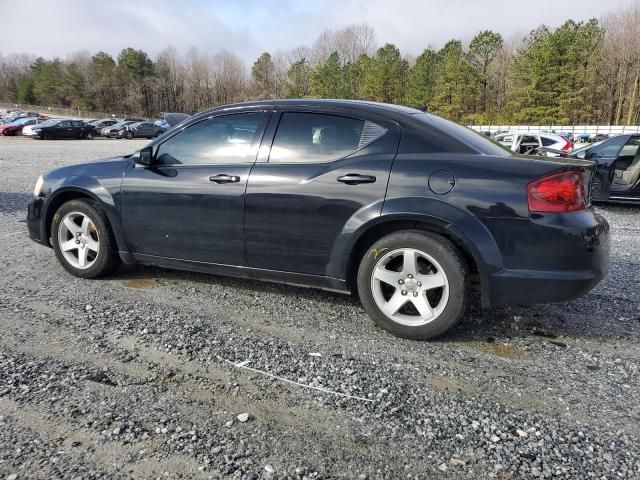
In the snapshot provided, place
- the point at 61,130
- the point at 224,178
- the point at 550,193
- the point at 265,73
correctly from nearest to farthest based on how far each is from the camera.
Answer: the point at 550,193
the point at 224,178
the point at 61,130
the point at 265,73

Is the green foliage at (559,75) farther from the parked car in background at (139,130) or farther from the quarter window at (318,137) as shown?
the quarter window at (318,137)

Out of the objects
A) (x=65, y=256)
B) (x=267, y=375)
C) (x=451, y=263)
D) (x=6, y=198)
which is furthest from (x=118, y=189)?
(x=6, y=198)

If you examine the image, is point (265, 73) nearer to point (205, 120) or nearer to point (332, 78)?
point (332, 78)

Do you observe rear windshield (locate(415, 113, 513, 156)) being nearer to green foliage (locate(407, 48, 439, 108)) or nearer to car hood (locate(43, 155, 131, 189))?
car hood (locate(43, 155, 131, 189))

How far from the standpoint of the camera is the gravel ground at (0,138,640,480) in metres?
2.12

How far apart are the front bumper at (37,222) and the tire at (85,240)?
0.12 metres

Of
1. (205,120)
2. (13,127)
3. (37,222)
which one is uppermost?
(13,127)

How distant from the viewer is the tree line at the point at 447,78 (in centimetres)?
5059

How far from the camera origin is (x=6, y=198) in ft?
29.2

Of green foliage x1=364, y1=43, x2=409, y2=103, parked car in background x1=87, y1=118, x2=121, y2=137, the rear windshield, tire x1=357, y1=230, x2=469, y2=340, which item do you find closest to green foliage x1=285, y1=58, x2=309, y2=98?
green foliage x1=364, y1=43, x2=409, y2=103

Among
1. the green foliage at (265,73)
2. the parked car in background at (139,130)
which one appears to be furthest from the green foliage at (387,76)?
the parked car in background at (139,130)

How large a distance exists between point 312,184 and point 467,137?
1.19 meters

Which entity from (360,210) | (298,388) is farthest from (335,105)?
(298,388)

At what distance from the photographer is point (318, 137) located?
142 inches
